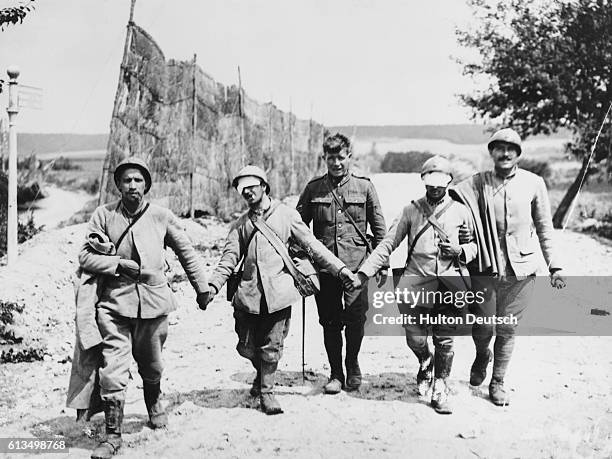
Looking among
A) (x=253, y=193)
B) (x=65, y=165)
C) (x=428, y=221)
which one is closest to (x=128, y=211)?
(x=253, y=193)

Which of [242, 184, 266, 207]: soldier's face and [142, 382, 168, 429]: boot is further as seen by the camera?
[242, 184, 266, 207]: soldier's face

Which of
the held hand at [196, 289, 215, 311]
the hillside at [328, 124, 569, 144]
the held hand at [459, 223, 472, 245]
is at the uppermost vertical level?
the hillside at [328, 124, 569, 144]

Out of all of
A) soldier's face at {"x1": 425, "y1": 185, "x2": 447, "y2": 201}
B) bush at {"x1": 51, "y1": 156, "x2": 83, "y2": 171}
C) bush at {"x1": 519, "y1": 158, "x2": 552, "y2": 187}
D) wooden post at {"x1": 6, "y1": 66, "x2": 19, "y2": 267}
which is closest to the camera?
soldier's face at {"x1": 425, "y1": 185, "x2": 447, "y2": 201}

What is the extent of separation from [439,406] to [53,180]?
15290 millimetres

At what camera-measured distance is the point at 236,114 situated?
14656 mm

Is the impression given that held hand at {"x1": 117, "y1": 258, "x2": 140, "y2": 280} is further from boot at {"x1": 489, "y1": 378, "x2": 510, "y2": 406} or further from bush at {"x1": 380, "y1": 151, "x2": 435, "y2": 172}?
bush at {"x1": 380, "y1": 151, "x2": 435, "y2": 172}

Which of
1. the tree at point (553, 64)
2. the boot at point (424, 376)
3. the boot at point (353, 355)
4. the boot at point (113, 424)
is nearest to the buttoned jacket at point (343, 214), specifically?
the boot at point (353, 355)

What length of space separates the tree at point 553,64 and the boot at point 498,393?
1053cm

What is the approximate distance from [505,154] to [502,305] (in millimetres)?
1093

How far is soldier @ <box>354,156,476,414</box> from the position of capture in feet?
17.4

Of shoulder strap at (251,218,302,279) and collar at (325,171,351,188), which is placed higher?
collar at (325,171,351,188)

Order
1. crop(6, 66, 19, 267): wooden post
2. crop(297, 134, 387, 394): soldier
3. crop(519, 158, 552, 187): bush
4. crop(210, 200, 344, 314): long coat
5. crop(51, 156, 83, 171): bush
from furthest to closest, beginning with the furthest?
crop(51, 156, 83, 171): bush → crop(519, 158, 552, 187): bush → crop(6, 66, 19, 267): wooden post → crop(297, 134, 387, 394): soldier → crop(210, 200, 344, 314): long coat

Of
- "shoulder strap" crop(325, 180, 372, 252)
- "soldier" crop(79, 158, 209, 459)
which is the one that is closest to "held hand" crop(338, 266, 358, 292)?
"shoulder strap" crop(325, 180, 372, 252)

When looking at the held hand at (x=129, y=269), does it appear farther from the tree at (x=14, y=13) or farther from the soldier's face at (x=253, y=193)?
the tree at (x=14, y=13)
